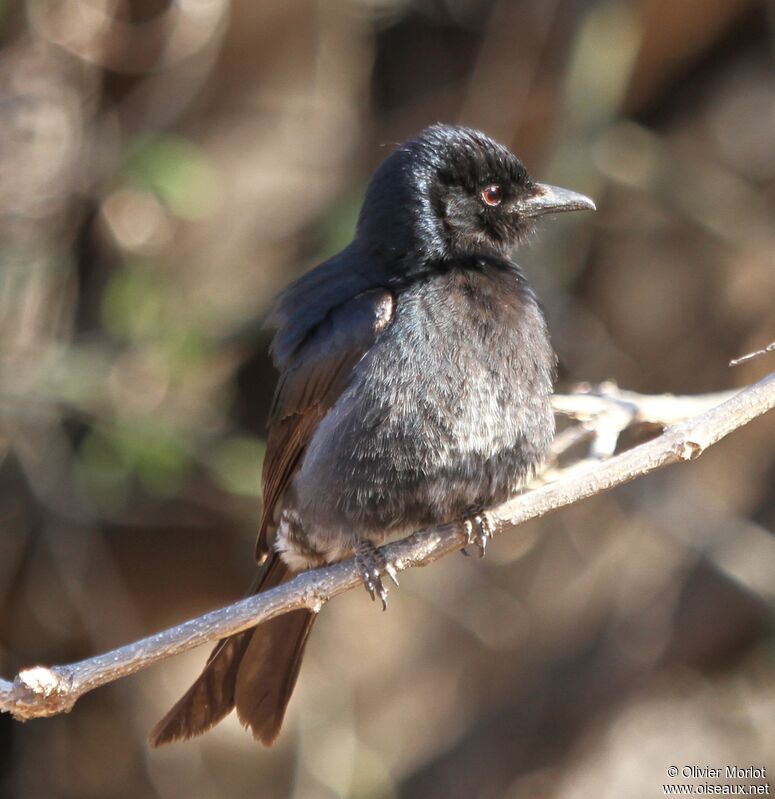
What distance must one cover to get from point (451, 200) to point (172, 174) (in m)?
1.47

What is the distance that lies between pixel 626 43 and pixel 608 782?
10.5ft

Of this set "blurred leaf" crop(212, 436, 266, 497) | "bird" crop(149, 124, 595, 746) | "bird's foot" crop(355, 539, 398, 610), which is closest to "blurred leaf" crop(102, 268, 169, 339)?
"blurred leaf" crop(212, 436, 266, 497)

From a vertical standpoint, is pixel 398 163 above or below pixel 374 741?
above

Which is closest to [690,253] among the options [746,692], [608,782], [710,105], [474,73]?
[710,105]

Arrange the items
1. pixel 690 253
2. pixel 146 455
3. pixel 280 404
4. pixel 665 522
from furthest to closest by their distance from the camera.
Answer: pixel 690 253, pixel 665 522, pixel 146 455, pixel 280 404

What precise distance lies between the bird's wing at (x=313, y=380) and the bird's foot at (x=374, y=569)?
0.49 metres

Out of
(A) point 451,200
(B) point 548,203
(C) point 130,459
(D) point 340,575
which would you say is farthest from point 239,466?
(D) point 340,575

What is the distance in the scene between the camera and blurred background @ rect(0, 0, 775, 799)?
16.2 ft

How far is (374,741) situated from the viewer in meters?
5.54

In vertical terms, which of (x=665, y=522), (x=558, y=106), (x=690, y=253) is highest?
(x=558, y=106)

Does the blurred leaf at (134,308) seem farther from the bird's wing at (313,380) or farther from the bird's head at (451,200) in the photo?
the bird's head at (451,200)

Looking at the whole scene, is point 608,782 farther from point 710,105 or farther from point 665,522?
point 710,105

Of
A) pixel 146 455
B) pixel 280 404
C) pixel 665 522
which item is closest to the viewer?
pixel 280 404

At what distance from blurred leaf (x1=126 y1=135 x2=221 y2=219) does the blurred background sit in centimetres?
2
